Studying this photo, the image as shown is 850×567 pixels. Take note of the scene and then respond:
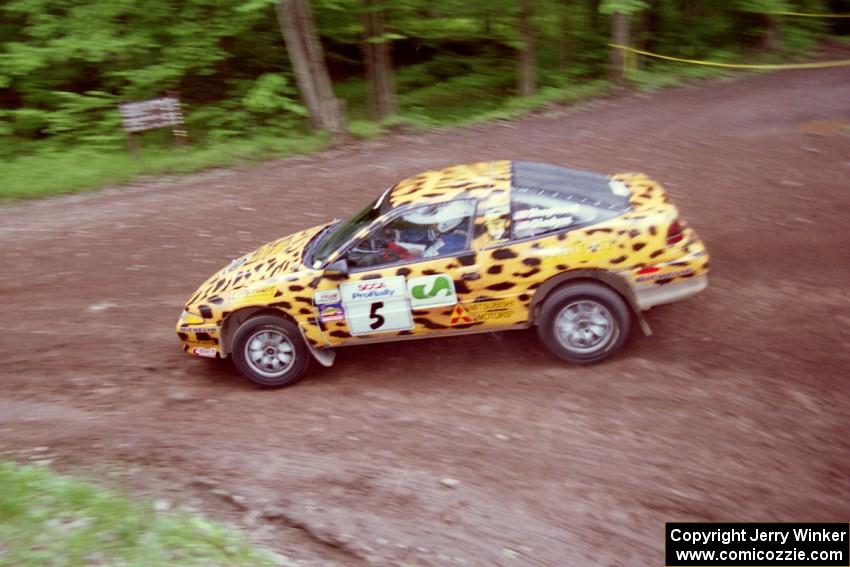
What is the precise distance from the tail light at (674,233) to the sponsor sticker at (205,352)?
4.33 meters

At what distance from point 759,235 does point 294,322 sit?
565 centimetres

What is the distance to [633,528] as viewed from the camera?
525 cm

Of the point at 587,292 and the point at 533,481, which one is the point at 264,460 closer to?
the point at 533,481

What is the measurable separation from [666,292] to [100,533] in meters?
4.86

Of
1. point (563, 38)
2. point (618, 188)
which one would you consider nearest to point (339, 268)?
point (618, 188)

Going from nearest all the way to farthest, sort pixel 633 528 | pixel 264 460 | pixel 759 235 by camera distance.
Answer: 1. pixel 633 528
2. pixel 264 460
3. pixel 759 235

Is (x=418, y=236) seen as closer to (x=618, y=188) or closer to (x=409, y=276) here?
(x=409, y=276)

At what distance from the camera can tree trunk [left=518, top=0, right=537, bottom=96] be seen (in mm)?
17250

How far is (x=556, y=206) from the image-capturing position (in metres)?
7.07

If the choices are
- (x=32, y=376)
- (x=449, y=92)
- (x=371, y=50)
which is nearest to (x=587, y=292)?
(x=32, y=376)

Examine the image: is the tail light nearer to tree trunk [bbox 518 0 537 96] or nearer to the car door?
the car door

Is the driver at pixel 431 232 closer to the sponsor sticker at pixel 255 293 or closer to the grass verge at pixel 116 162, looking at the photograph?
the sponsor sticker at pixel 255 293

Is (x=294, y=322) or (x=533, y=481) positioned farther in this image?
(x=294, y=322)

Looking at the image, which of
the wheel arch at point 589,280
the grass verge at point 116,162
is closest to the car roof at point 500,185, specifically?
the wheel arch at point 589,280
